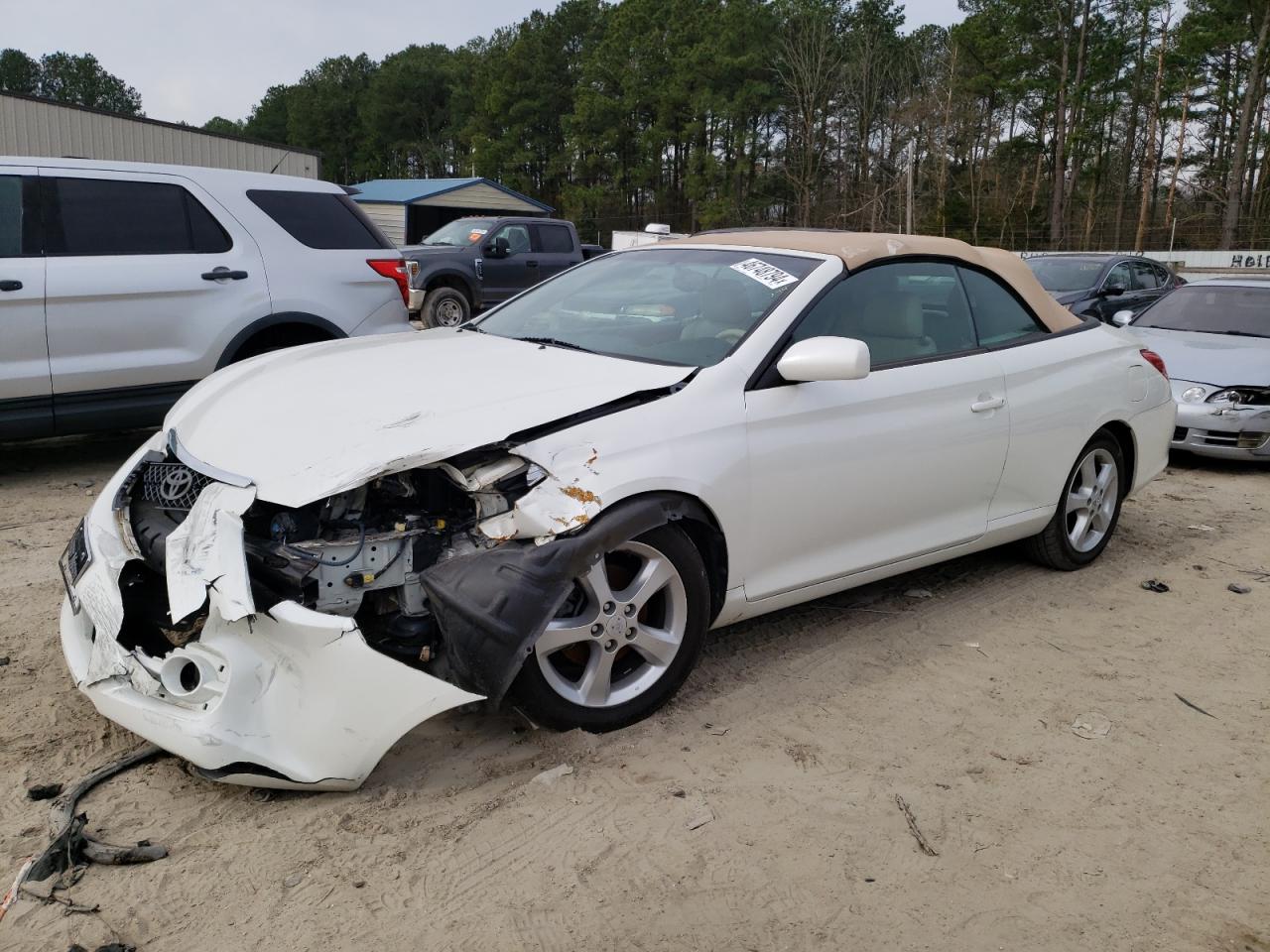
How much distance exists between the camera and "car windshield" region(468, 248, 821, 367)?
12.6ft

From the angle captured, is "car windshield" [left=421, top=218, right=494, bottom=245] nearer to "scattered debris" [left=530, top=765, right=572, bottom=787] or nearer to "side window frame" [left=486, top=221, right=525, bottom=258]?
"side window frame" [left=486, top=221, right=525, bottom=258]

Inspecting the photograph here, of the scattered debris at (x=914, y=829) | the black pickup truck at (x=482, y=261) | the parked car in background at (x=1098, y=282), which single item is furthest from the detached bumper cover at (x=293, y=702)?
the black pickup truck at (x=482, y=261)

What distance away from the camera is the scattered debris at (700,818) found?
2854 mm

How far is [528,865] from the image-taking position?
8.72 ft

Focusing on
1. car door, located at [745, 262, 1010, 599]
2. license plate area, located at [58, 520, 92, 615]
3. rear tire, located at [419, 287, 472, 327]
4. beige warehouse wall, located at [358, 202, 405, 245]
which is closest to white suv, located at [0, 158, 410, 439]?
license plate area, located at [58, 520, 92, 615]

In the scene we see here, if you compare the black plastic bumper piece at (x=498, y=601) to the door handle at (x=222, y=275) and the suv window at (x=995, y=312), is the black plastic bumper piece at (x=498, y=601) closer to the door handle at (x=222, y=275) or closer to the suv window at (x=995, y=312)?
the suv window at (x=995, y=312)

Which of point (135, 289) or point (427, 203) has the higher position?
point (427, 203)

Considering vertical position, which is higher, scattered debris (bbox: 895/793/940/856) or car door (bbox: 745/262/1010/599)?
car door (bbox: 745/262/1010/599)

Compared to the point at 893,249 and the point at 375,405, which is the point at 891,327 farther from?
the point at 375,405

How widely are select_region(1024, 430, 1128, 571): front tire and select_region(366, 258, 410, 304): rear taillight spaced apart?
4.32 meters

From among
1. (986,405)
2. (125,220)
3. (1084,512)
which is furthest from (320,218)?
(1084,512)

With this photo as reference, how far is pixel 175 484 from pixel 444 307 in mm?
12073

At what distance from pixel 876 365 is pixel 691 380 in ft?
3.04

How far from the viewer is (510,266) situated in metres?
15.9
